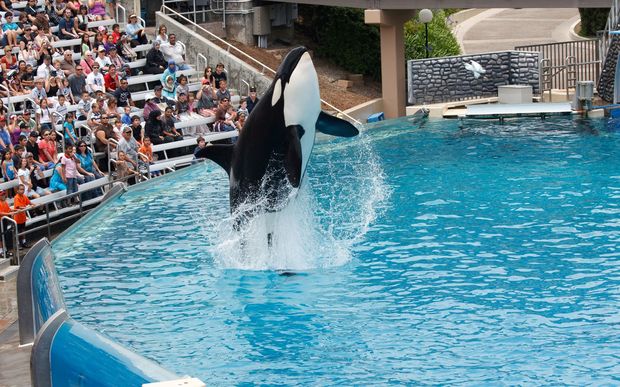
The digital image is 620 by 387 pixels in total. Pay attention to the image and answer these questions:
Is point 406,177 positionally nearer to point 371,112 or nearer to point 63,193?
point 63,193

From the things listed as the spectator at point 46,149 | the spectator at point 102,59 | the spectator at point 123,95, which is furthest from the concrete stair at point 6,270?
the spectator at point 102,59

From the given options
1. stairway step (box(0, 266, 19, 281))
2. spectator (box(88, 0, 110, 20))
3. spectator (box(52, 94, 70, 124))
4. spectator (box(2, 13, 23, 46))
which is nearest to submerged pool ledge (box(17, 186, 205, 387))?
stairway step (box(0, 266, 19, 281))

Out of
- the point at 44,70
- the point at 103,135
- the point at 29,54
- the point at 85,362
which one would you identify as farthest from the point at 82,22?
the point at 85,362

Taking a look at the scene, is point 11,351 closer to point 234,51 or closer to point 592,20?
point 234,51

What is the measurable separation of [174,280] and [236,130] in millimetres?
8352

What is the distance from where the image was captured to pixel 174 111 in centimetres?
2239

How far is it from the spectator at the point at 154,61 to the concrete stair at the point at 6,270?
30.3ft

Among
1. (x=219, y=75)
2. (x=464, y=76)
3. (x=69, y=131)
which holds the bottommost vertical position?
(x=69, y=131)

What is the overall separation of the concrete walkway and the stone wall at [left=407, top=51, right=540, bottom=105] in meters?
7.68

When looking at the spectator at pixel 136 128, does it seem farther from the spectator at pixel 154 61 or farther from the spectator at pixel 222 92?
the spectator at pixel 154 61

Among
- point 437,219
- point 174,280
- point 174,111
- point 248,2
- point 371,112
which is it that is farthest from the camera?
point 248,2

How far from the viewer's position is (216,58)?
26891 millimetres

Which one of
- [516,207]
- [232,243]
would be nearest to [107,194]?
[232,243]

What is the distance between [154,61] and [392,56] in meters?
6.43
